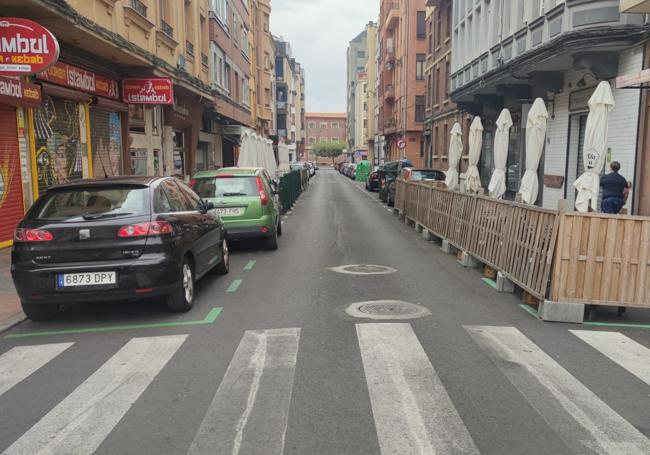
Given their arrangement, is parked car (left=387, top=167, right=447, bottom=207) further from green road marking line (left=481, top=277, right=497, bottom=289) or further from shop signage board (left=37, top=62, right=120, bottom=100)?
green road marking line (left=481, top=277, right=497, bottom=289)

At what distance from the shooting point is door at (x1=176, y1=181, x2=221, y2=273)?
7641mm

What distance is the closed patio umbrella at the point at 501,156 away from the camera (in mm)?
12906

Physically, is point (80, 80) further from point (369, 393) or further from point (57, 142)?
point (369, 393)

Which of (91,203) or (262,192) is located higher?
(91,203)

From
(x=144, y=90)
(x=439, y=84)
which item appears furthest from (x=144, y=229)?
(x=439, y=84)

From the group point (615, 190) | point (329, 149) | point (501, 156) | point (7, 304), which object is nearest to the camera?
point (7, 304)

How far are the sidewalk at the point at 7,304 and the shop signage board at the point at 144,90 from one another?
7.62 meters

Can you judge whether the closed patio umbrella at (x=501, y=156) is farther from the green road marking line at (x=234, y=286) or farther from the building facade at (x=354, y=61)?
the building facade at (x=354, y=61)

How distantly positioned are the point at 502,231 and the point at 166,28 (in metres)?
14.0

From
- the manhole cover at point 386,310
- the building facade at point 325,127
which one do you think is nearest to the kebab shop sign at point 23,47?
the manhole cover at point 386,310

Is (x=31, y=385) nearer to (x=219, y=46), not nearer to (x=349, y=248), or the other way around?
(x=349, y=248)

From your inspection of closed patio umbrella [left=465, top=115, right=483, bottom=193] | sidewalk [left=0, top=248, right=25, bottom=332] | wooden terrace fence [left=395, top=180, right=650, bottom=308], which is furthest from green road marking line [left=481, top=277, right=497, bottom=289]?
closed patio umbrella [left=465, top=115, right=483, bottom=193]

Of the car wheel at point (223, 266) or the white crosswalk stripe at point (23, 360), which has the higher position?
the car wheel at point (223, 266)

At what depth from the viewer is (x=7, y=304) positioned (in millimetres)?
7191
